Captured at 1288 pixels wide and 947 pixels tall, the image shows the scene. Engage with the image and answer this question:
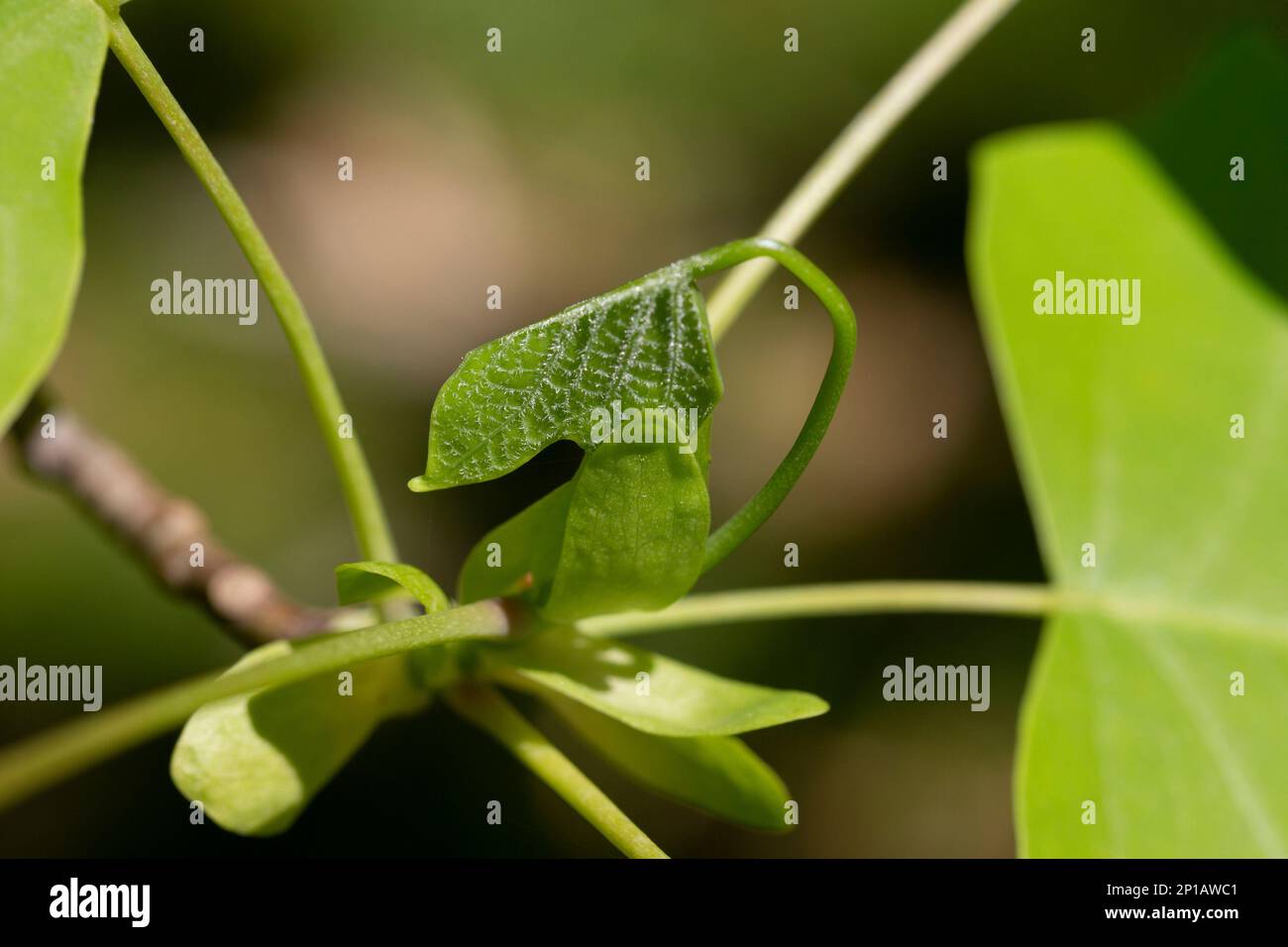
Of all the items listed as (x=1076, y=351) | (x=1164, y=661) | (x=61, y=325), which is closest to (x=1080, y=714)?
(x=1164, y=661)

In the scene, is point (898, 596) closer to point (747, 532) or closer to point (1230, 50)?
point (747, 532)

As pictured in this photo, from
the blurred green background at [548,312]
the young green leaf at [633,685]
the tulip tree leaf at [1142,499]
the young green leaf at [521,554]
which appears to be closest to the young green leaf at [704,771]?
the young green leaf at [633,685]

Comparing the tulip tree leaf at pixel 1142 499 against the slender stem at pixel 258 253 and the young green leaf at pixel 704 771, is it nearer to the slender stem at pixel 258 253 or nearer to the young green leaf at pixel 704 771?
the young green leaf at pixel 704 771

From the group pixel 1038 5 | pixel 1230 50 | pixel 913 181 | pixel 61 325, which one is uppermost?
pixel 1038 5

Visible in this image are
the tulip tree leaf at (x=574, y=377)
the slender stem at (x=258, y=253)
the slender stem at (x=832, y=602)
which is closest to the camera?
the tulip tree leaf at (x=574, y=377)

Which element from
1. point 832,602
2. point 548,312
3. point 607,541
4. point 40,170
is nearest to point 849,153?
point 832,602

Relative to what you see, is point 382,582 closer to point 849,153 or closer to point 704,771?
point 704,771
